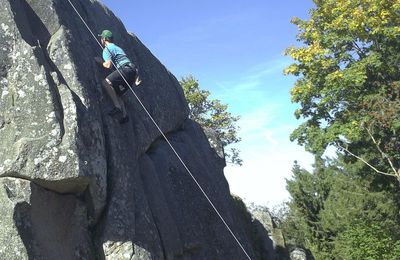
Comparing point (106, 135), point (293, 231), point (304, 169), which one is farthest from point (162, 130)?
point (304, 169)

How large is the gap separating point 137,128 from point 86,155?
2532 mm

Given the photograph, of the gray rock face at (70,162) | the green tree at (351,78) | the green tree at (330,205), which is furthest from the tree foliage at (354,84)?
the gray rock face at (70,162)

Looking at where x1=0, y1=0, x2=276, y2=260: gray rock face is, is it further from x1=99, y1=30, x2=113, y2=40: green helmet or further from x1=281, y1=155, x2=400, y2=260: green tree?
x1=281, y1=155, x2=400, y2=260: green tree

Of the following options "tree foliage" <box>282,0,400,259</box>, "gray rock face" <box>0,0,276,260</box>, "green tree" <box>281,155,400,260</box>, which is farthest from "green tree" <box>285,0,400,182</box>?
"gray rock face" <box>0,0,276,260</box>

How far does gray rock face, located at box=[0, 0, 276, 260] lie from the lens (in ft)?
23.1

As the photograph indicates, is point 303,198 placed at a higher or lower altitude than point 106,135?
higher

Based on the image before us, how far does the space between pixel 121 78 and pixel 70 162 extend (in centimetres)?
257

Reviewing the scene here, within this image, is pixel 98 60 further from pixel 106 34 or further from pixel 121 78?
pixel 121 78

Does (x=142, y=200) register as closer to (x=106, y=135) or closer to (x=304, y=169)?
(x=106, y=135)

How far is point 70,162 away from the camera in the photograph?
727 centimetres

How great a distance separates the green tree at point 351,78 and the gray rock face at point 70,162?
12.8 meters

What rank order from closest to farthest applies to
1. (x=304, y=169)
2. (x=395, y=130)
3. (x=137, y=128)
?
(x=137, y=128), (x=395, y=130), (x=304, y=169)

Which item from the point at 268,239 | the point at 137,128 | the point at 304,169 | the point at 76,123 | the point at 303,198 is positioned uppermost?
the point at 304,169

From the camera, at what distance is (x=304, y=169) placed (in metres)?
37.5
